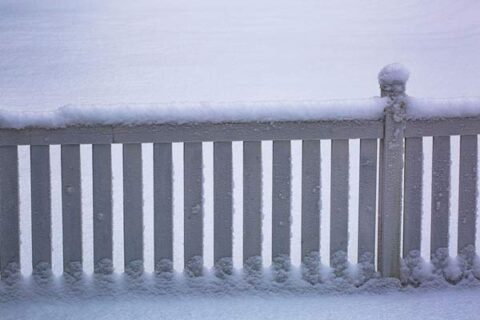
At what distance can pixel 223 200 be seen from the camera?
13.5ft

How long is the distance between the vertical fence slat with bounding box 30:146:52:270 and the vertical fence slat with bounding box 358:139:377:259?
1644mm

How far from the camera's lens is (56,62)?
14.4 metres

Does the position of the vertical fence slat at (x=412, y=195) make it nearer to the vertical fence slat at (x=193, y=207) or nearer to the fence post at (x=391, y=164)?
the fence post at (x=391, y=164)

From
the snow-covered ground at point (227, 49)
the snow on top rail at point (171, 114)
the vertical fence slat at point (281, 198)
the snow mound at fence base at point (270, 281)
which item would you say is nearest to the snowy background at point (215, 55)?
the snow-covered ground at point (227, 49)

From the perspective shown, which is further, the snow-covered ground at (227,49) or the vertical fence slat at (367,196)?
the snow-covered ground at (227,49)

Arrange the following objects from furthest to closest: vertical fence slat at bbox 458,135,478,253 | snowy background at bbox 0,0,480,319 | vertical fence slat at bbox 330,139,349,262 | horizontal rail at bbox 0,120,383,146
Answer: snowy background at bbox 0,0,480,319
vertical fence slat at bbox 458,135,478,253
vertical fence slat at bbox 330,139,349,262
horizontal rail at bbox 0,120,383,146

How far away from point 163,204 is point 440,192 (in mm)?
1491

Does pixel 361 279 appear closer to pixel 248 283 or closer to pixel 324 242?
pixel 248 283

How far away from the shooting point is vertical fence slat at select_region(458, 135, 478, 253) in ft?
13.9

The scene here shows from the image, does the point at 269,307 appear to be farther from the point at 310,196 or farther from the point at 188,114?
the point at 188,114

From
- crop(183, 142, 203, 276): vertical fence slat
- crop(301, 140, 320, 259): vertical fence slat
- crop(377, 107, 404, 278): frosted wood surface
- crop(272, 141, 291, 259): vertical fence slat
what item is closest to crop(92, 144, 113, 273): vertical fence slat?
Answer: crop(183, 142, 203, 276): vertical fence slat

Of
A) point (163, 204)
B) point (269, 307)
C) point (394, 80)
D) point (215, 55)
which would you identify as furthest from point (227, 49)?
point (269, 307)

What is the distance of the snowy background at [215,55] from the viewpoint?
8.18 meters

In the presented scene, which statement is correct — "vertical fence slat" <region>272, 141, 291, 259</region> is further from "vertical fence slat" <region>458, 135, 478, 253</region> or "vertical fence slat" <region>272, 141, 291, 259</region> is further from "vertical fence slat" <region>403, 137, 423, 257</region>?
"vertical fence slat" <region>458, 135, 478, 253</region>
